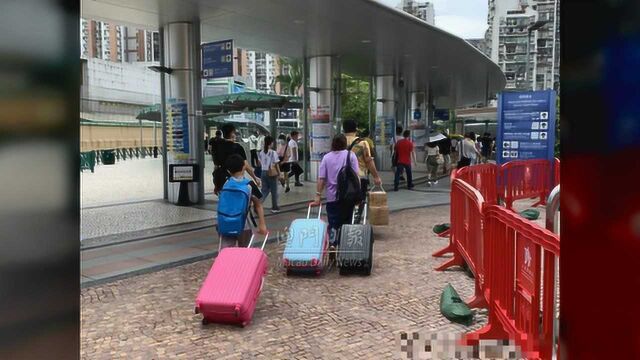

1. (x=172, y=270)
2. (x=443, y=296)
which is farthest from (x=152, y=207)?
(x=443, y=296)

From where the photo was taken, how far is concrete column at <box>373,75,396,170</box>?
22266mm

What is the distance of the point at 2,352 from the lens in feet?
3.61

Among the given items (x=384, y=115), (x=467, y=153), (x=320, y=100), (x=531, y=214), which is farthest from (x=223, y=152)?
(x=384, y=115)

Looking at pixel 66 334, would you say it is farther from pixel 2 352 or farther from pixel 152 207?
pixel 152 207

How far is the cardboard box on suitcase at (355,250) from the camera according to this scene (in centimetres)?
569

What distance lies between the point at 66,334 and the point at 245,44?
47.9 ft

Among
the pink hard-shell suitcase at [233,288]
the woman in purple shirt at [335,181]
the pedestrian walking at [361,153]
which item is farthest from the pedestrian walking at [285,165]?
the pink hard-shell suitcase at [233,288]

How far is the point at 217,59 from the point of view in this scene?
11.6 meters

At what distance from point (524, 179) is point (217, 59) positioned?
6.58m

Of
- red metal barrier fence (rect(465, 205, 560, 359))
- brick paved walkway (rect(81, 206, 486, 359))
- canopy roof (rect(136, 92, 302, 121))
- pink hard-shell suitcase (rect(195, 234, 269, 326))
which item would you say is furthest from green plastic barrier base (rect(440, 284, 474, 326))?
canopy roof (rect(136, 92, 302, 121))

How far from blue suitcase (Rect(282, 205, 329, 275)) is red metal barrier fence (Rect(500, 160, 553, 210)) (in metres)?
5.02

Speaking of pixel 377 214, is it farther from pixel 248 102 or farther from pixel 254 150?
pixel 248 102

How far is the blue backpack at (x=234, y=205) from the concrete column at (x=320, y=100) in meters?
10.8

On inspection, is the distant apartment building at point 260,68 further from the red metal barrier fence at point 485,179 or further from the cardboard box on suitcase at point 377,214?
the cardboard box on suitcase at point 377,214
